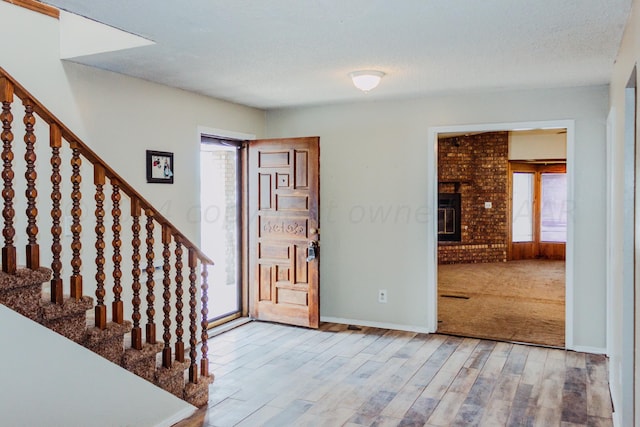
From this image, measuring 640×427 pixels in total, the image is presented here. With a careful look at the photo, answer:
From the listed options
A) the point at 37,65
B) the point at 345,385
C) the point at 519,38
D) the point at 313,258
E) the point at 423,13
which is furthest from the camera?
the point at 313,258

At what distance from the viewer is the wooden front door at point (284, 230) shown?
17.2ft

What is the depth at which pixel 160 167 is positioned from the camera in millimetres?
4391

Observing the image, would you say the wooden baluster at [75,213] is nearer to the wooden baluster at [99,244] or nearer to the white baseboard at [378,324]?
the wooden baluster at [99,244]

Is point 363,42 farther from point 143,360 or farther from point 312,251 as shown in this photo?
point 312,251

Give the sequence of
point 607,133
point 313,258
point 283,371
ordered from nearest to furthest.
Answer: point 283,371 → point 607,133 → point 313,258

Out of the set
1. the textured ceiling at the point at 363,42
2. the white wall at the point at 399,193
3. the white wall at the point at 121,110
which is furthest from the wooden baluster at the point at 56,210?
the white wall at the point at 399,193

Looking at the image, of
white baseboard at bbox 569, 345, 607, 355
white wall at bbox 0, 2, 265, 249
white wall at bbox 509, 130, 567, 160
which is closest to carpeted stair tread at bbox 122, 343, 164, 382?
white wall at bbox 0, 2, 265, 249

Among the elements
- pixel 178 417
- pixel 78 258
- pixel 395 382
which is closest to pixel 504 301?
pixel 395 382

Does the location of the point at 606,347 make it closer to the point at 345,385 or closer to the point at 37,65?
the point at 345,385

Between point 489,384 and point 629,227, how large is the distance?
1.66 meters

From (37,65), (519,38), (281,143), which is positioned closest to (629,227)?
(519,38)

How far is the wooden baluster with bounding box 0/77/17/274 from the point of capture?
2305 mm

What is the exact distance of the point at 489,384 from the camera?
3818 millimetres

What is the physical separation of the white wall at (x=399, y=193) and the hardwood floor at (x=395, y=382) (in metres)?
0.46
